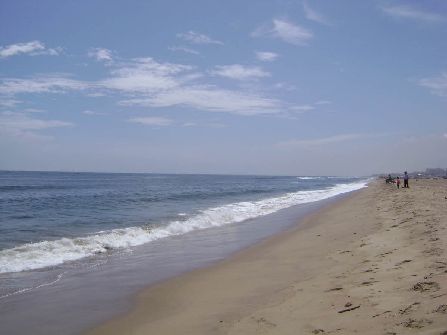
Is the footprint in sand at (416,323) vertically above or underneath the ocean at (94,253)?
above

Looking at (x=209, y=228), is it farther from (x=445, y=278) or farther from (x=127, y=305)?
(x=445, y=278)

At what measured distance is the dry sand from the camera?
16.7 feet

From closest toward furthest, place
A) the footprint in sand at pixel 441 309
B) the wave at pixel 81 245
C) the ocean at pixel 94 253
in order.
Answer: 1. the footprint in sand at pixel 441 309
2. the ocean at pixel 94 253
3. the wave at pixel 81 245

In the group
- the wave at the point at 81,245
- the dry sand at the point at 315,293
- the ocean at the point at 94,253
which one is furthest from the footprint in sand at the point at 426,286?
the wave at the point at 81,245

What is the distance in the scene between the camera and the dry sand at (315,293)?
5.08 meters

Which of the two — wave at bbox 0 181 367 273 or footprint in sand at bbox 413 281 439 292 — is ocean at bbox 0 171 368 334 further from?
footprint in sand at bbox 413 281 439 292

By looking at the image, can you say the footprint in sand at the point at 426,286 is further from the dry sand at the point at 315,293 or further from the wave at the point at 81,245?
the wave at the point at 81,245

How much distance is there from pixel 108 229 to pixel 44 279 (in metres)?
7.75

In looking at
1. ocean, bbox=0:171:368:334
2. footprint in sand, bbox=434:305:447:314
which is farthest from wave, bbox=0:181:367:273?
footprint in sand, bbox=434:305:447:314

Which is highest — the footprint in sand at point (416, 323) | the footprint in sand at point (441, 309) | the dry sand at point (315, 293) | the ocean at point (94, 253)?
the footprint in sand at point (441, 309)

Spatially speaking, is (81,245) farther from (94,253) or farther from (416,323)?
(416,323)

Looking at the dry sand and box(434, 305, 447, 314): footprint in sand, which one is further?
the dry sand

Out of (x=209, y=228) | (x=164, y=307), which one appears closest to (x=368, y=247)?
(x=164, y=307)

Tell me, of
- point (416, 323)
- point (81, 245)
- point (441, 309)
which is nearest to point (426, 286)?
point (441, 309)
